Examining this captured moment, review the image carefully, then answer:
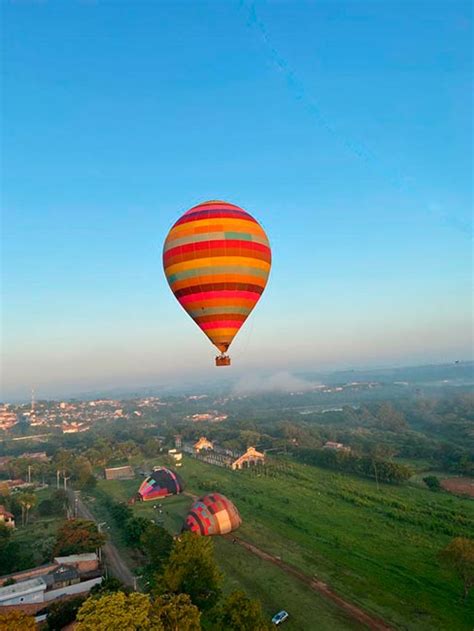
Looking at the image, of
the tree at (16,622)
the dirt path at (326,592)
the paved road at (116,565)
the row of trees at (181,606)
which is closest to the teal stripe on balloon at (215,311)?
the row of trees at (181,606)

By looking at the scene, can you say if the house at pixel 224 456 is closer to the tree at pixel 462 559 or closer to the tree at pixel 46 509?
the tree at pixel 46 509

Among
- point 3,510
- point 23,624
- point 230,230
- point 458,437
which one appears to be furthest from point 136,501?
point 458,437

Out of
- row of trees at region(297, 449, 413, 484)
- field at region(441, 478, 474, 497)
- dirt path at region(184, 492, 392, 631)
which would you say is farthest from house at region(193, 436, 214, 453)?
dirt path at region(184, 492, 392, 631)

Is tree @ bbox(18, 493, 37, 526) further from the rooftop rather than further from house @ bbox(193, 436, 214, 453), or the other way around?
house @ bbox(193, 436, 214, 453)

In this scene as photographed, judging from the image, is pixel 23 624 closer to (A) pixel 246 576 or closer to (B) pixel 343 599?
(A) pixel 246 576

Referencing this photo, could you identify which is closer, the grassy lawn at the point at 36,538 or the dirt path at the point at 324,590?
the dirt path at the point at 324,590

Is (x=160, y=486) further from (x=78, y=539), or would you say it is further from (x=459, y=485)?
(x=459, y=485)
